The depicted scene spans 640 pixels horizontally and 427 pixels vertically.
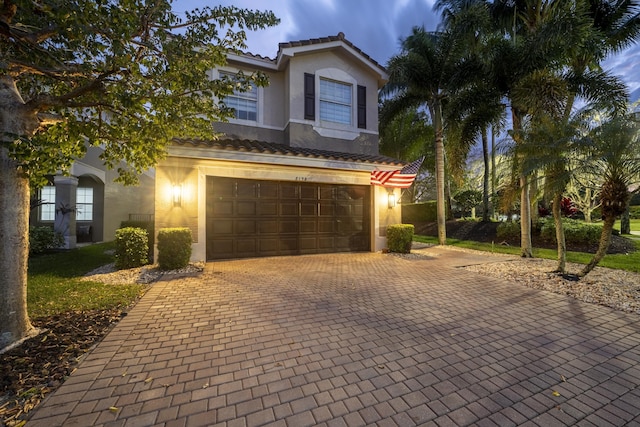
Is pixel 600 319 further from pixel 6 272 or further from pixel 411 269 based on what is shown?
pixel 6 272

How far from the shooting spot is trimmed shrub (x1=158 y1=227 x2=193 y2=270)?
7262mm

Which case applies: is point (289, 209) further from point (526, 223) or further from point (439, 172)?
point (526, 223)

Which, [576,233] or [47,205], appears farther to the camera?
[47,205]

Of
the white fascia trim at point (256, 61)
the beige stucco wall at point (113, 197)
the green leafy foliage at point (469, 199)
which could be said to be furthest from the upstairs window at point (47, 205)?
the green leafy foliage at point (469, 199)

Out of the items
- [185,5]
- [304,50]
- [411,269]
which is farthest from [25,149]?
[304,50]

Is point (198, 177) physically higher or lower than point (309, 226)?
higher

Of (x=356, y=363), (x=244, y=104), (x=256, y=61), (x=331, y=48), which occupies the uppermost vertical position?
(x=331, y=48)

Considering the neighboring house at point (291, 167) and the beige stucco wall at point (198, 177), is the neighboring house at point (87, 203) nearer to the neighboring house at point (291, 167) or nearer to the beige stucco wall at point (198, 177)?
the beige stucco wall at point (198, 177)

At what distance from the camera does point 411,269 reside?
7.79m

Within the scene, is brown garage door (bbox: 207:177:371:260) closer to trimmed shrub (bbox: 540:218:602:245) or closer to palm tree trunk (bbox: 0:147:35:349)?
Result: palm tree trunk (bbox: 0:147:35:349)

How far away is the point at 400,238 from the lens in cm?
1045

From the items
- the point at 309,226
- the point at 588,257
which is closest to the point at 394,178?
the point at 309,226

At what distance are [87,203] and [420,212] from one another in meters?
21.5

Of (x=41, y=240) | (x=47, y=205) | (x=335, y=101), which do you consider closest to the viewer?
(x=41, y=240)
